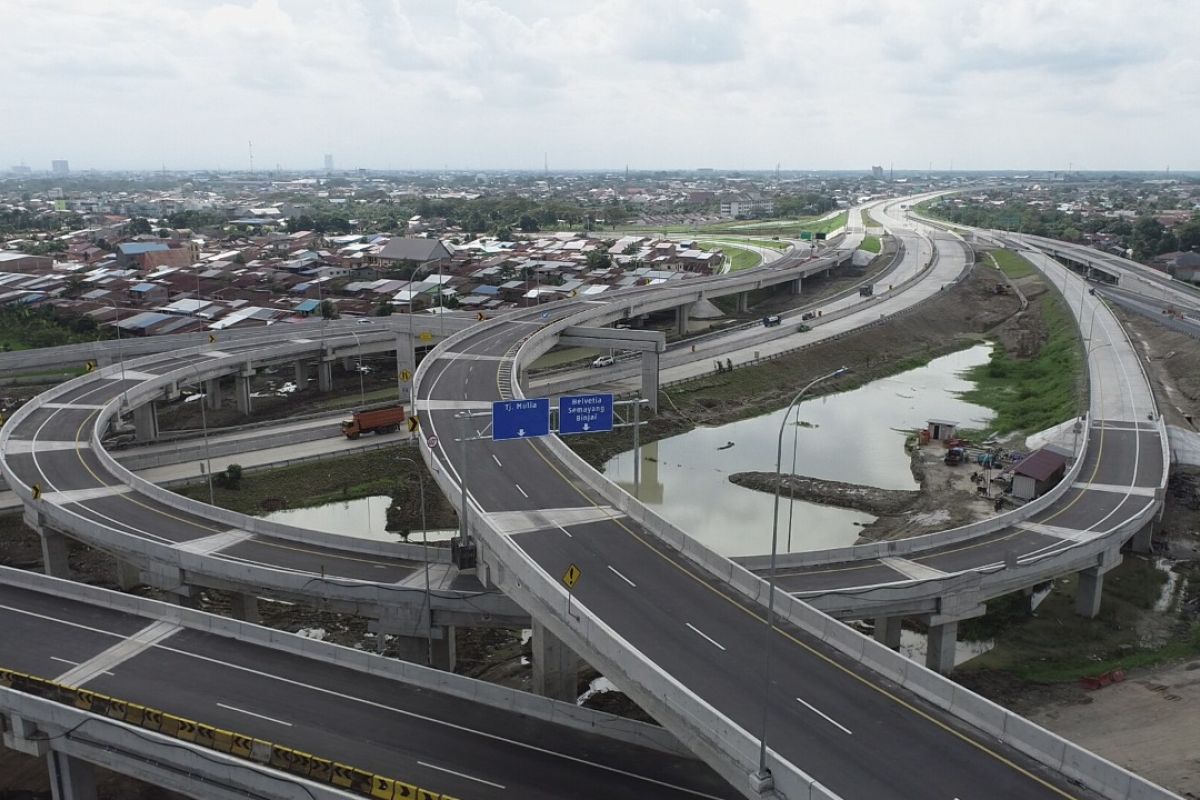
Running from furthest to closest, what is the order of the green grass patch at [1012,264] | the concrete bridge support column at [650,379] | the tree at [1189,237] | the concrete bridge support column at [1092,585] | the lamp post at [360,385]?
the tree at [1189,237]
the green grass patch at [1012,264]
the lamp post at [360,385]
the concrete bridge support column at [650,379]
the concrete bridge support column at [1092,585]

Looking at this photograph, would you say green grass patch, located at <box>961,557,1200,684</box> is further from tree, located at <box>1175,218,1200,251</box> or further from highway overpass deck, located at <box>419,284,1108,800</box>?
tree, located at <box>1175,218,1200,251</box>

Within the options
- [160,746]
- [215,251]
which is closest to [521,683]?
[160,746]

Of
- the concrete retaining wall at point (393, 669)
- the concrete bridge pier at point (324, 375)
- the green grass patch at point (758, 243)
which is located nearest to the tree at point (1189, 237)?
the green grass patch at point (758, 243)

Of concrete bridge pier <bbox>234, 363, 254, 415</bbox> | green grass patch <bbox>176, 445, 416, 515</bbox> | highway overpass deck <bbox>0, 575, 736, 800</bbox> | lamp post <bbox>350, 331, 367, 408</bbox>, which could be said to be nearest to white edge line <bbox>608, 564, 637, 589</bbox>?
highway overpass deck <bbox>0, 575, 736, 800</bbox>

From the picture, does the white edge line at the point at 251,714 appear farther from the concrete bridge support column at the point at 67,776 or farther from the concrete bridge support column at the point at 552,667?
the concrete bridge support column at the point at 552,667

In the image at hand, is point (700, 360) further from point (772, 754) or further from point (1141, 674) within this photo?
point (772, 754)

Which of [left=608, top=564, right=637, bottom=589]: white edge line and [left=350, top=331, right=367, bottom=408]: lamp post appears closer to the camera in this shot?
[left=608, top=564, right=637, bottom=589]: white edge line
